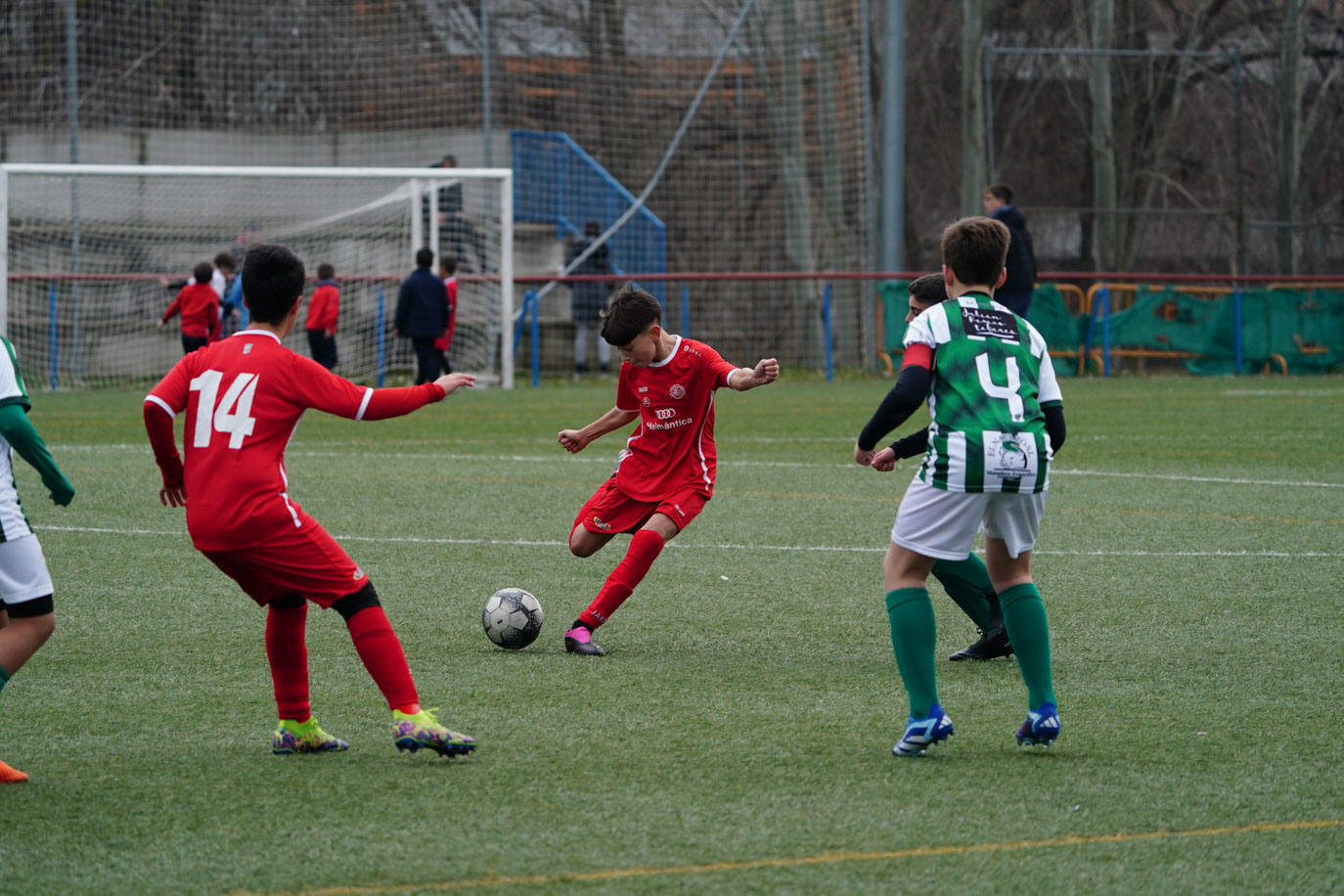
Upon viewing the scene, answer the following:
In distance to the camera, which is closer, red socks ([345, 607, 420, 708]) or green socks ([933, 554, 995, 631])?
red socks ([345, 607, 420, 708])

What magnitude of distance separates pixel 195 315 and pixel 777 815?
57.2 ft

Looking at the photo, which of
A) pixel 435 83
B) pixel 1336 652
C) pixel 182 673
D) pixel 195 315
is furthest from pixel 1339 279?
pixel 182 673

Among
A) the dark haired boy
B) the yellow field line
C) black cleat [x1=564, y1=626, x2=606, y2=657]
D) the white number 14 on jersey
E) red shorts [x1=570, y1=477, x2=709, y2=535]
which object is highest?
the dark haired boy

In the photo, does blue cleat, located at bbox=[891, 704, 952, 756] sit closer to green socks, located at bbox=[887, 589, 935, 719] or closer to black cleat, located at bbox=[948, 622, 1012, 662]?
green socks, located at bbox=[887, 589, 935, 719]

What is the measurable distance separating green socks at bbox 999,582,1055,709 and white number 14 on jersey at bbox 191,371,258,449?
206 centimetres

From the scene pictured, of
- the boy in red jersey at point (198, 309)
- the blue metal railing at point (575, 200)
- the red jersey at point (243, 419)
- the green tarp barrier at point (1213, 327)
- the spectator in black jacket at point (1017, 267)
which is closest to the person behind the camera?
the red jersey at point (243, 419)

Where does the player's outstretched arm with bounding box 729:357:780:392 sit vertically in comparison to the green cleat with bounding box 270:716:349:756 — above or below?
above

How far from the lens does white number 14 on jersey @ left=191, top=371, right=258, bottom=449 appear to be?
4.23m

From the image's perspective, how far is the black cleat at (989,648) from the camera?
570 cm

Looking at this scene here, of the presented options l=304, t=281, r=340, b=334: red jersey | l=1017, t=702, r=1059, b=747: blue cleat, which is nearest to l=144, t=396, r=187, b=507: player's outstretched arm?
l=1017, t=702, r=1059, b=747: blue cleat

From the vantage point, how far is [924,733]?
431 centimetres

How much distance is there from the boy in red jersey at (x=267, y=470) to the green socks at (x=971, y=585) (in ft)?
6.90

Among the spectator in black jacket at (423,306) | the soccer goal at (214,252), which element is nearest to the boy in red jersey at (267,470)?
the spectator in black jacket at (423,306)

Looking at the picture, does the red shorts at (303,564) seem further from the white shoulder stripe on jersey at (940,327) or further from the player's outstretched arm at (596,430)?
the player's outstretched arm at (596,430)
